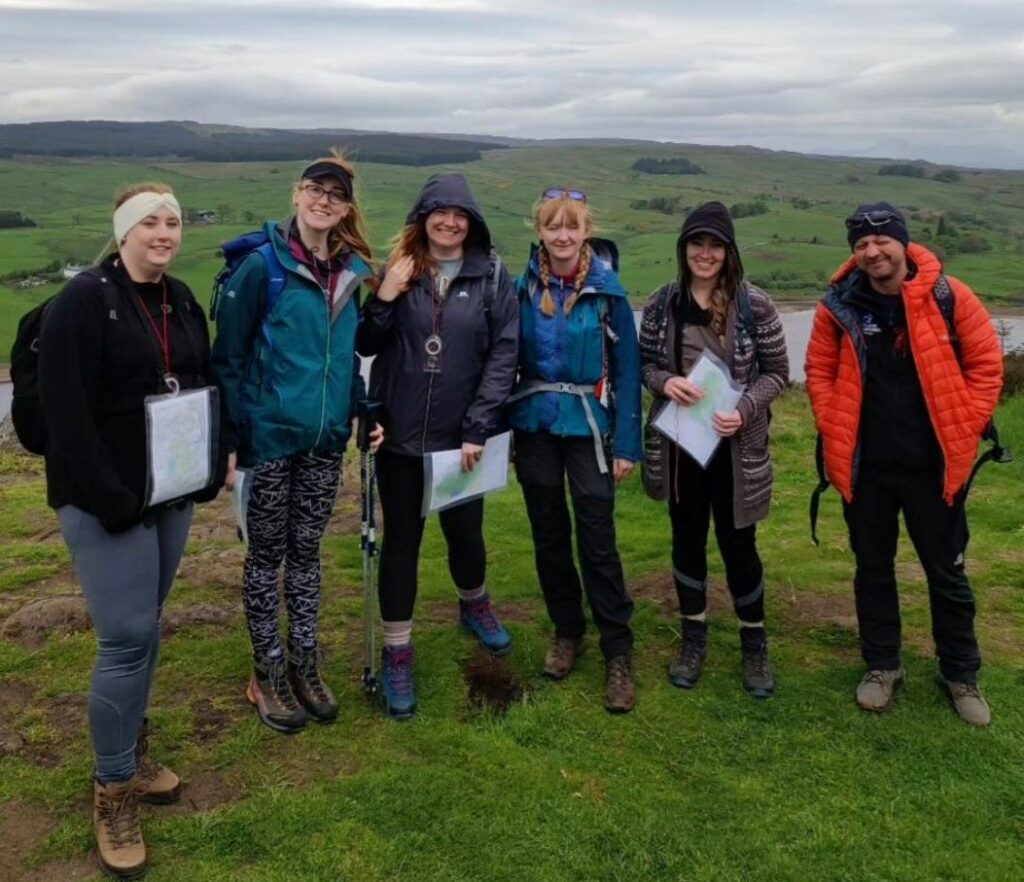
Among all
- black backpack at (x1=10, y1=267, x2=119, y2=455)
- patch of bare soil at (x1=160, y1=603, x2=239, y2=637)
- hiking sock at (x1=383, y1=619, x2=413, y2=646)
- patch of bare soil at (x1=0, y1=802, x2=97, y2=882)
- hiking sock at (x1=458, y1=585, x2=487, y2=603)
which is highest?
black backpack at (x1=10, y1=267, x2=119, y2=455)

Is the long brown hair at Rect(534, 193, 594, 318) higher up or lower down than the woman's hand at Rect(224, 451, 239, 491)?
higher up

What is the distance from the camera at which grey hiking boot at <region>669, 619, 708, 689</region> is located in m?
5.52

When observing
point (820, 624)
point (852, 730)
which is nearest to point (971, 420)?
point (852, 730)

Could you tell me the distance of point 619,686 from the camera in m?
5.33

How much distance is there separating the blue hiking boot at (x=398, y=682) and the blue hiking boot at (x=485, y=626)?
0.77 m

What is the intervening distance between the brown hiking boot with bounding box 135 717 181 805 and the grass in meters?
0.09

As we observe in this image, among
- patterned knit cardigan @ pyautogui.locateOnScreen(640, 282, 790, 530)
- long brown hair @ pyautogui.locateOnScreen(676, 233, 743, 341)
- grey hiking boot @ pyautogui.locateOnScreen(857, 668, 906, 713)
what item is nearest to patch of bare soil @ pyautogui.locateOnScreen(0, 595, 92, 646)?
patterned knit cardigan @ pyautogui.locateOnScreen(640, 282, 790, 530)

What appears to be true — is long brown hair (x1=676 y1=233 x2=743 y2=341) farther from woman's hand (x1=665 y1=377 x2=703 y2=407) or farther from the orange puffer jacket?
the orange puffer jacket

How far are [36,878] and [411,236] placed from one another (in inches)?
138

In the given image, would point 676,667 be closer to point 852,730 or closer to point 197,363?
point 852,730

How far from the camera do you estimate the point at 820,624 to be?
6.43 meters

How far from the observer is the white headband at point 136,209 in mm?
3742

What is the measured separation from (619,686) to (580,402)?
1.70 meters

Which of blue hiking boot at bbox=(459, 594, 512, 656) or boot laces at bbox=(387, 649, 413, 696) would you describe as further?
blue hiking boot at bbox=(459, 594, 512, 656)
